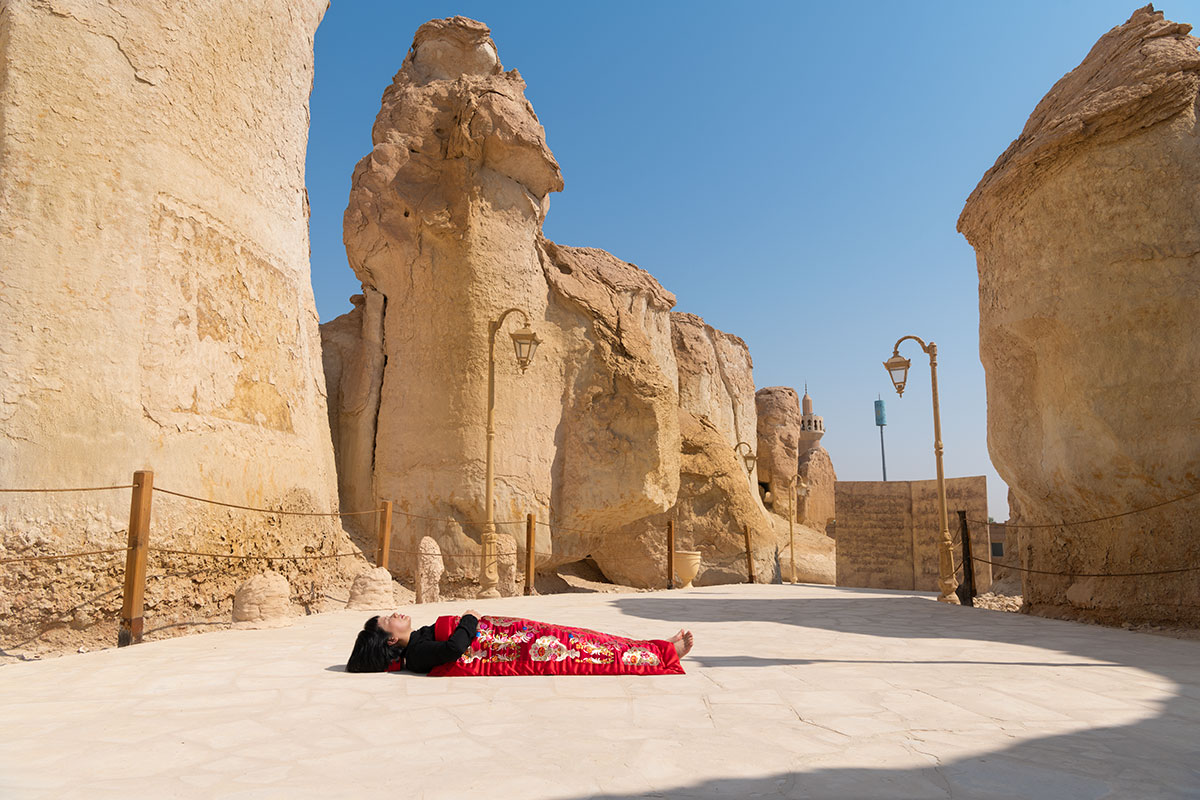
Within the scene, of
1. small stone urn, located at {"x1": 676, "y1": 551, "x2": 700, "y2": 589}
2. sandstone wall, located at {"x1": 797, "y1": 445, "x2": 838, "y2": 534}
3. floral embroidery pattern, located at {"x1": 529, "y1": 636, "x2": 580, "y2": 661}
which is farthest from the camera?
sandstone wall, located at {"x1": 797, "y1": 445, "x2": 838, "y2": 534}

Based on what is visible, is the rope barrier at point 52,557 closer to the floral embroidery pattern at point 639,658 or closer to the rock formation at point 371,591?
the rock formation at point 371,591

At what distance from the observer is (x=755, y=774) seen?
2693 mm

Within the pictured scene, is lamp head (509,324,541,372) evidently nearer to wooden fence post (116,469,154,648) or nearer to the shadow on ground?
wooden fence post (116,469,154,648)

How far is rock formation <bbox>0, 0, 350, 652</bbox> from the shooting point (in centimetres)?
645

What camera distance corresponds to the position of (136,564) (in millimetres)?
6273

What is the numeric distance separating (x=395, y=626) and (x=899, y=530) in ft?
63.4

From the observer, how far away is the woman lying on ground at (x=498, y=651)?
470 cm

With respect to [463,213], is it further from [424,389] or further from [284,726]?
[284,726]

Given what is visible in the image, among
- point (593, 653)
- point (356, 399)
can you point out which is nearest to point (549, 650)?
point (593, 653)

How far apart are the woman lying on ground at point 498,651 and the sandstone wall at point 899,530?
713 inches

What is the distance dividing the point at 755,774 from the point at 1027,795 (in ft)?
2.79

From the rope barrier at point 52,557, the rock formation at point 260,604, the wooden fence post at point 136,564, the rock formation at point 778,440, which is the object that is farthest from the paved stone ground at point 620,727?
the rock formation at point 778,440

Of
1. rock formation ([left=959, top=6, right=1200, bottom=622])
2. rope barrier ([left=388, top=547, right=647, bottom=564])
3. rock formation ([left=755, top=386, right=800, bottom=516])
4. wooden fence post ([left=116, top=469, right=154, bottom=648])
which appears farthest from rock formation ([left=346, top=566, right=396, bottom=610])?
rock formation ([left=755, top=386, right=800, bottom=516])

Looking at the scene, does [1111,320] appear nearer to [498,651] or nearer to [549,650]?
[549,650]
